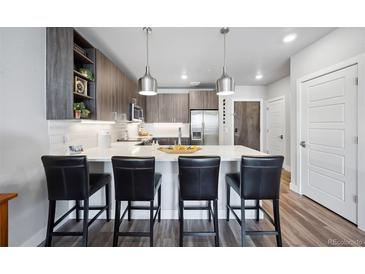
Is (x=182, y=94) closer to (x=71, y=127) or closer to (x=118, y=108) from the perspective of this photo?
(x=118, y=108)

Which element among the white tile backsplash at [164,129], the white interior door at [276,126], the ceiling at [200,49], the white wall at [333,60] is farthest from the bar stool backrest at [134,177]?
the white interior door at [276,126]

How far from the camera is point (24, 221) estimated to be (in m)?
1.75

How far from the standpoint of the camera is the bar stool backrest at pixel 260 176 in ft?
5.47

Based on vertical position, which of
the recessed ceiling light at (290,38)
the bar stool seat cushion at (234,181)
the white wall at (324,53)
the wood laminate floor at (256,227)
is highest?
the recessed ceiling light at (290,38)

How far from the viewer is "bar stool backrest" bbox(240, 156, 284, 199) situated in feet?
5.47

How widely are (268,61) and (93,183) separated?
3679 millimetres

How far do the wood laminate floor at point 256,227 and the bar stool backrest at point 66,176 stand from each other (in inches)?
25.0

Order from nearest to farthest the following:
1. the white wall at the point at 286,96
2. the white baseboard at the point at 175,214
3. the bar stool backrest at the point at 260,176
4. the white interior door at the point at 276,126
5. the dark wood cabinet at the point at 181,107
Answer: the bar stool backrest at the point at 260,176
the white baseboard at the point at 175,214
the white wall at the point at 286,96
the white interior door at the point at 276,126
the dark wood cabinet at the point at 181,107

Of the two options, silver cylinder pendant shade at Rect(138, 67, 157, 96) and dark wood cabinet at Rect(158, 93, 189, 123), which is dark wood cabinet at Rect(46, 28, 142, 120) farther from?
dark wood cabinet at Rect(158, 93, 189, 123)

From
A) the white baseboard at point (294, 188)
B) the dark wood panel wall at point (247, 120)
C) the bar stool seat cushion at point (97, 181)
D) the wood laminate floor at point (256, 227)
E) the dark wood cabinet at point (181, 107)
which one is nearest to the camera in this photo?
the bar stool seat cushion at point (97, 181)

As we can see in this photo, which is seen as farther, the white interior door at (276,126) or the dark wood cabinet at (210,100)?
the dark wood cabinet at (210,100)

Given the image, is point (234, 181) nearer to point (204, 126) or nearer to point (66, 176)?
point (66, 176)

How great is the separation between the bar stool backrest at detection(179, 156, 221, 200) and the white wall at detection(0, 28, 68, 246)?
1.46 m

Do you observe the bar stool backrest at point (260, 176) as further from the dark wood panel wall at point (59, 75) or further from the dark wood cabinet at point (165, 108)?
the dark wood cabinet at point (165, 108)
